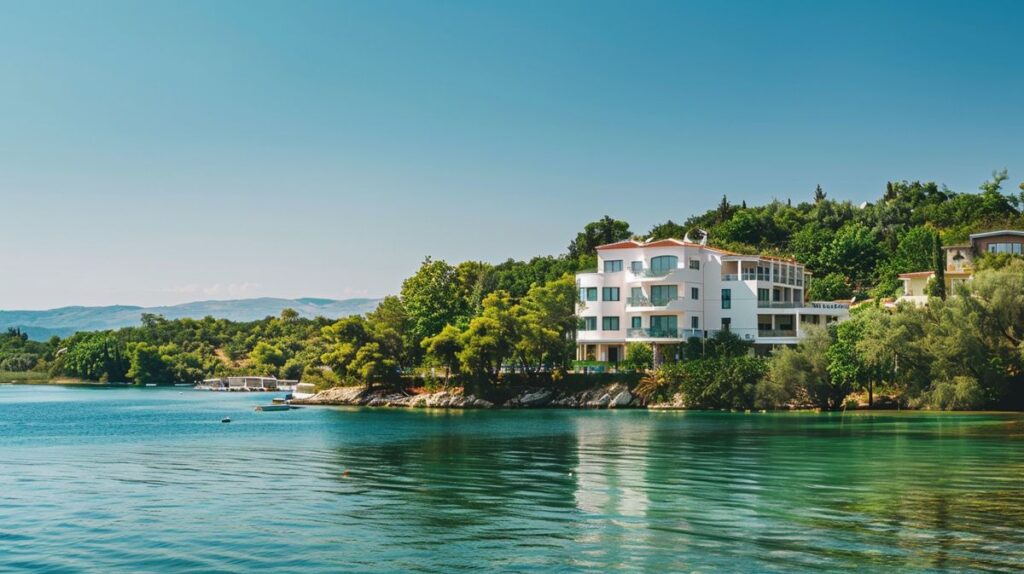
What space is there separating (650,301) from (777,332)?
37.8 feet

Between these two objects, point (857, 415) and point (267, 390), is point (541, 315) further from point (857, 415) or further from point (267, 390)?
point (267, 390)

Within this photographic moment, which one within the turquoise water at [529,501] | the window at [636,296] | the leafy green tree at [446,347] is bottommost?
the turquoise water at [529,501]

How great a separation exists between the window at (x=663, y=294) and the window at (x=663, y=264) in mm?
1420

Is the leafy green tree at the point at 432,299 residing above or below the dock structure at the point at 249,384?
above

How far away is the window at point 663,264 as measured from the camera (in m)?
85.0

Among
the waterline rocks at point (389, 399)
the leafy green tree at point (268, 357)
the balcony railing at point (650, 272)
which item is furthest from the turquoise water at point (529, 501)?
the leafy green tree at point (268, 357)

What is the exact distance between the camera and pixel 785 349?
72938 millimetres

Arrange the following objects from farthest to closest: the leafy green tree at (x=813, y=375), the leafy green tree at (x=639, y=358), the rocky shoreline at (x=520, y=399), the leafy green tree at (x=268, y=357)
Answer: the leafy green tree at (x=268, y=357)
the leafy green tree at (x=639, y=358)
the rocky shoreline at (x=520, y=399)
the leafy green tree at (x=813, y=375)

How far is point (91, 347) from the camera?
Result: 177 metres

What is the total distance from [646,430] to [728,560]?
34576mm

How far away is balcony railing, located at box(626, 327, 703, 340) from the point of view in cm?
8388

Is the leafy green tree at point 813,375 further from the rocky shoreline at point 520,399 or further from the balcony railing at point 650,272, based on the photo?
the balcony railing at point 650,272

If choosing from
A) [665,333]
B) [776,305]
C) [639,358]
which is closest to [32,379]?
[639,358]

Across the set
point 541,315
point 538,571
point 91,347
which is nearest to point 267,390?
point 91,347
